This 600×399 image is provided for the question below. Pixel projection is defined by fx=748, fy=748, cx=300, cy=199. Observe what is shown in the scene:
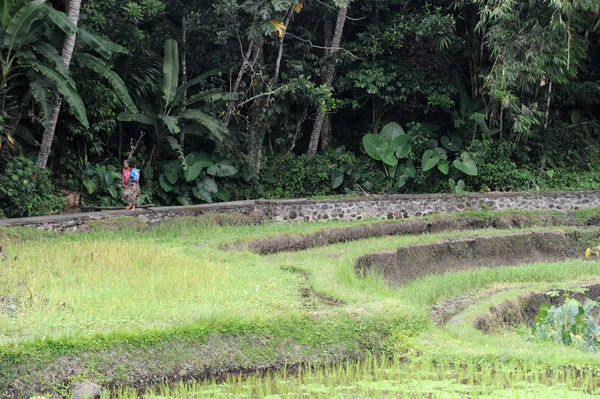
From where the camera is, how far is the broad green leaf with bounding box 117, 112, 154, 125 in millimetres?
14508

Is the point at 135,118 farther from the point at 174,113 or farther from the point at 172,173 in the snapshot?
the point at 172,173

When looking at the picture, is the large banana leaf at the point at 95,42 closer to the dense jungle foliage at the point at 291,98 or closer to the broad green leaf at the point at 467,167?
the dense jungle foliage at the point at 291,98

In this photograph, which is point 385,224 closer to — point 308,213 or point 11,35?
point 308,213

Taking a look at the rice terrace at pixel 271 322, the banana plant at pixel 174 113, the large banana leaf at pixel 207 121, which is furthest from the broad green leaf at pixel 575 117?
the large banana leaf at pixel 207 121

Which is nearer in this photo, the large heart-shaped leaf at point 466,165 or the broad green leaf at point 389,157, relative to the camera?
the broad green leaf at point 389,157

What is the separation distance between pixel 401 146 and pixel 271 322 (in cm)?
1114

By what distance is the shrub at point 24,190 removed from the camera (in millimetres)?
12453

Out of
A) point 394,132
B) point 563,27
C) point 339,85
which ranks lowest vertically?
point 394,132

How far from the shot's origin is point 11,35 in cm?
1195

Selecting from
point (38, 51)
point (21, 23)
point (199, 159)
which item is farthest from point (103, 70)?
point (199, 159)

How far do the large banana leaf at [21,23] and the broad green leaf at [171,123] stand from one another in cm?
332

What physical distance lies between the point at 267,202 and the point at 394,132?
4459 mm

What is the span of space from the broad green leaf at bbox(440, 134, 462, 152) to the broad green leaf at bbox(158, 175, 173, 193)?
6864 millimetres

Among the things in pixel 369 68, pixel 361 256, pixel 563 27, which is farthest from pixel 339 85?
pixel 361 256
